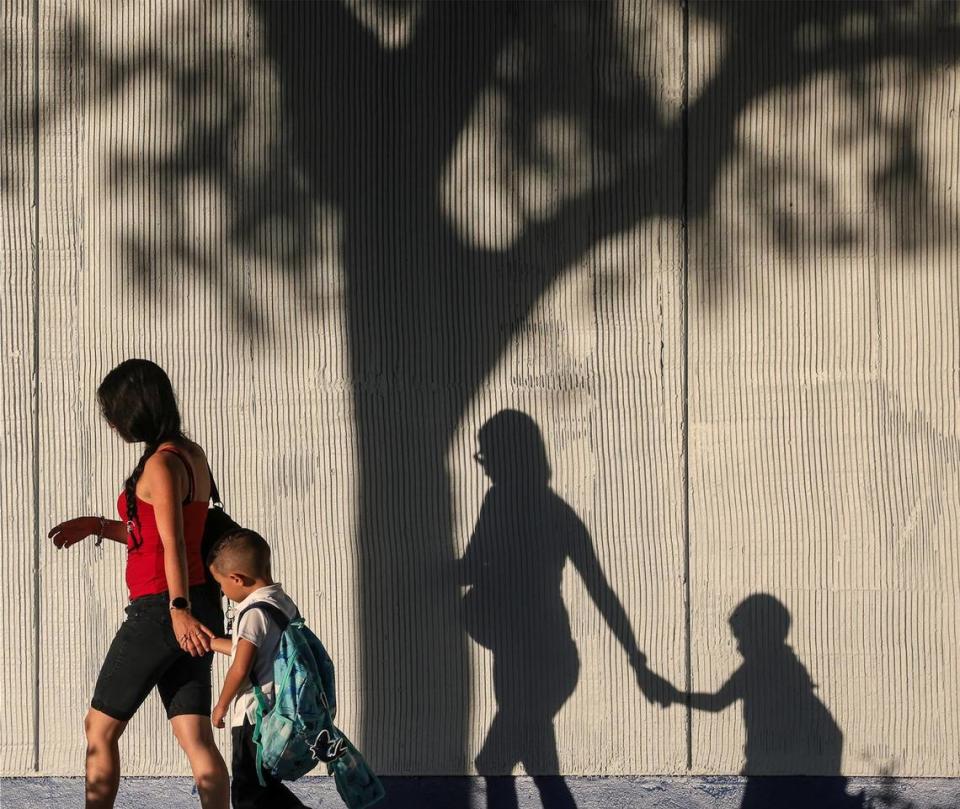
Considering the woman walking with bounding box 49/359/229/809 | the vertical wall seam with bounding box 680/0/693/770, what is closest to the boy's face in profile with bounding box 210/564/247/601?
the woman walking with bounding box 49/359/229/809

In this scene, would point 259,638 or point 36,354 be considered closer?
point 259,638

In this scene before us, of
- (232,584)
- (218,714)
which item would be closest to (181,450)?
(232,584)

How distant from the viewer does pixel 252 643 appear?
4.04 metres

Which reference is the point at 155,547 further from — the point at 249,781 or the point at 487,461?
the point at 487,461

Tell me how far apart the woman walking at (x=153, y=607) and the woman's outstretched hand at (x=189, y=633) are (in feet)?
0.15

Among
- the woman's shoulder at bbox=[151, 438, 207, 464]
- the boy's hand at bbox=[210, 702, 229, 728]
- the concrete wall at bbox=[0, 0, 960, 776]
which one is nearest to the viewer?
the boy's hand at bbox=[210, 702, 229, 728]

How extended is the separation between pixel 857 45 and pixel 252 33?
2552 mm

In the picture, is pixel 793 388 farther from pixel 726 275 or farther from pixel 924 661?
pixel 924 661

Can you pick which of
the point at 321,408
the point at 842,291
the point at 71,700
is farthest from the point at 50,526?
the point at 842,291

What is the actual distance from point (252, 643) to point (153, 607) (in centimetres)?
49

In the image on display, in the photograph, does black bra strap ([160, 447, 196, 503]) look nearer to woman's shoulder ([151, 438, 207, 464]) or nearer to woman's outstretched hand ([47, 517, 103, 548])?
woman's shoulder ([151, 438, 207, 464])

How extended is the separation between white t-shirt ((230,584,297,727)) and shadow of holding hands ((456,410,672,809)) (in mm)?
1367

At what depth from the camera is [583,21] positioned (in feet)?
17.6

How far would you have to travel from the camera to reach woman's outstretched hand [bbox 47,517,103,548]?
4.56 meters
